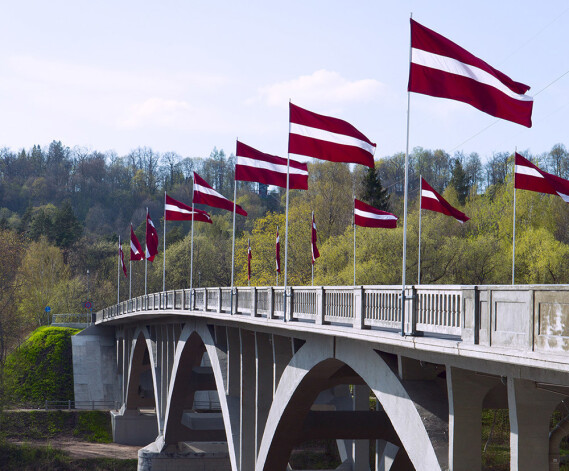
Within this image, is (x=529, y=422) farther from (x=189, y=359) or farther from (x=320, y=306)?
(x=189, y=359)

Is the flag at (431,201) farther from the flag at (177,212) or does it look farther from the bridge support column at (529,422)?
the flag at (177,212)

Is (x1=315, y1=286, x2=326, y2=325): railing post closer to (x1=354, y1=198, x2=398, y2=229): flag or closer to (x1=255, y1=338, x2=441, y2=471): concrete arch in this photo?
(x1=255, y1=338, x2=441, y2=471): concrete arch

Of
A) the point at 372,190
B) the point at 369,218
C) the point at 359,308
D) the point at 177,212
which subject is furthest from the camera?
Result: the point at 372,190

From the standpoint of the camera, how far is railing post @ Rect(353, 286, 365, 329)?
1612 cm

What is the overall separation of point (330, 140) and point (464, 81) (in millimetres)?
7318

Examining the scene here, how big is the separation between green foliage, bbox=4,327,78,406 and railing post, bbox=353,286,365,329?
51752 mm

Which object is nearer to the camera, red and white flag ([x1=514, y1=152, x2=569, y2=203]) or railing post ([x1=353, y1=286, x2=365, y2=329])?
railing post ([x1=353, y1=286, x2=365, y2=329])

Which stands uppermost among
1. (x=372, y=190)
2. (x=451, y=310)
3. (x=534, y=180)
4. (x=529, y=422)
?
(x=372, y=190)

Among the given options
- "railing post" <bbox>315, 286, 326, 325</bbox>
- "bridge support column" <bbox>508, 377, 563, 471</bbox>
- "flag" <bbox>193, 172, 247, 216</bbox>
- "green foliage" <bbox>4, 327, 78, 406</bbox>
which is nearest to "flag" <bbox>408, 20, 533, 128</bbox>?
"bridge support column" <bbox>508, 377, 563, 471</bbox>

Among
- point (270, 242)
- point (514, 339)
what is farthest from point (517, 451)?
point (270, 242)

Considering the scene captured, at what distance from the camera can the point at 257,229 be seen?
230ft

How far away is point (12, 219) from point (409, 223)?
9598cm

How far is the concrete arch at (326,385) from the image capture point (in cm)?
1380

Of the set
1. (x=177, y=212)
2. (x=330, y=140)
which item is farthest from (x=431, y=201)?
(x=177, y=212)
